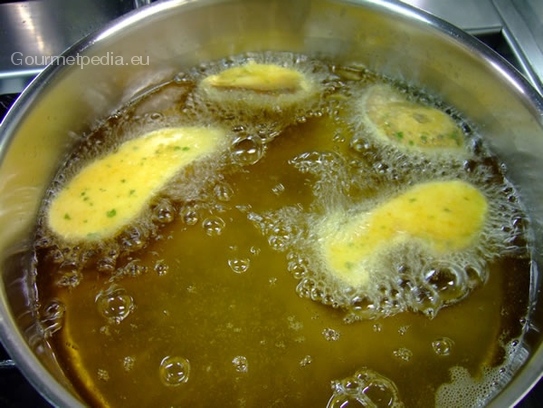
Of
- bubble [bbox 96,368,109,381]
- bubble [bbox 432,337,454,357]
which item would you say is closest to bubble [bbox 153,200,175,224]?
bubble [bbox 96,368,109,381]

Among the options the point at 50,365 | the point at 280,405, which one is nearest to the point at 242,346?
the point at 280,405

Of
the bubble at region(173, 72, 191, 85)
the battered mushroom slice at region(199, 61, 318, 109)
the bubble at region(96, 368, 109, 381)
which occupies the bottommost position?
the bubble at region(96, 368, 109, 381)

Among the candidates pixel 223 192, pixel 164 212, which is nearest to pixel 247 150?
pixel 223 192

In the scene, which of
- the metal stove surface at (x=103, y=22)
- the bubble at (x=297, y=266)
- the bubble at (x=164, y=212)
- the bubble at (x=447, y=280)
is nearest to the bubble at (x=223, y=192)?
the bubble at (x=164, y=212)

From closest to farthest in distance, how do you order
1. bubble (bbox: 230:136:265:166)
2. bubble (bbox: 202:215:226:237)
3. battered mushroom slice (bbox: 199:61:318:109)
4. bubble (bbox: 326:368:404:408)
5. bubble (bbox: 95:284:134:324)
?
bubble (bbox: 326:368:404:408), bubble (bbox: 95:284:134:324), bubble (bbox: 202:215:226:237), bubble (bbox: 230:136:265:166), battered mushroom slice (bbox: 199:61:318:109)

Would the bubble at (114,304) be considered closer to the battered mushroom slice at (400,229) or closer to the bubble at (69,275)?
the bubble at (69,275)

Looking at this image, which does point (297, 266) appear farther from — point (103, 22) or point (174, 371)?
point (103, 22)

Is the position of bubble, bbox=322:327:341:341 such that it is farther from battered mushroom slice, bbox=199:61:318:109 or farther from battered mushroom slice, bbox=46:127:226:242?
battered mushroom slice, bbox=199:61:318:109
